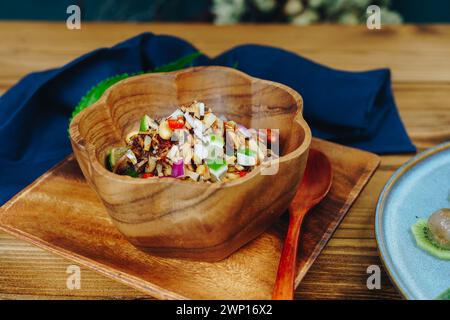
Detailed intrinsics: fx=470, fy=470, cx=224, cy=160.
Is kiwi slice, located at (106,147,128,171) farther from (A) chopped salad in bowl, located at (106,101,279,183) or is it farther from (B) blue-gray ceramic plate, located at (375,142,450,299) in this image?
(B) blue-gray ceramic plate, located at (375,142,450,299)

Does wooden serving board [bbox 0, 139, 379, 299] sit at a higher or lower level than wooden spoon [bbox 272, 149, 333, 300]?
lower

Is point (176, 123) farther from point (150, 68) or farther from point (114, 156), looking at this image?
point (150, 68)

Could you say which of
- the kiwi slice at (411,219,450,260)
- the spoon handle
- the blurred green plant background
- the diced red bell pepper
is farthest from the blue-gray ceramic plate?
the blurred green plant background

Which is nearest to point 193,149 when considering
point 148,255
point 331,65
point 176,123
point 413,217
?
point 176,123

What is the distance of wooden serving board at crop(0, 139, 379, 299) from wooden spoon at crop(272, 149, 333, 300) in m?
0.02

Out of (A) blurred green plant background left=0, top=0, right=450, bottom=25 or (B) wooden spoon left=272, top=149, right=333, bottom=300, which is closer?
(B) wooden spoon left=272, top=149, right=333, bottom=300

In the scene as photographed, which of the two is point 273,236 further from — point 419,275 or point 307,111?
point 307,111

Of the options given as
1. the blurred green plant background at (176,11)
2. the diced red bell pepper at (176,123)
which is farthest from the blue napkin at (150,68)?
the blurred green plant background at (176,11)

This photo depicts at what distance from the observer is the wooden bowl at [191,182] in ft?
1.75

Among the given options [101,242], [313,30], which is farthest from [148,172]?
[313,30]

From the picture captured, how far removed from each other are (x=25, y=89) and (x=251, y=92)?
1.80 ft

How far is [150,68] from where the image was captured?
109 cm

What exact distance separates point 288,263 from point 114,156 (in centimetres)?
29

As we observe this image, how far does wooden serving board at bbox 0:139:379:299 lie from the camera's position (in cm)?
59
